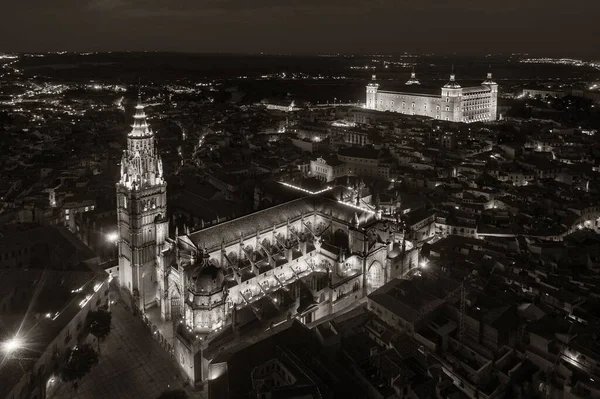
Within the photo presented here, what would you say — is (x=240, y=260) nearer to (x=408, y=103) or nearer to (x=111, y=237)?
(x=111, y=237)

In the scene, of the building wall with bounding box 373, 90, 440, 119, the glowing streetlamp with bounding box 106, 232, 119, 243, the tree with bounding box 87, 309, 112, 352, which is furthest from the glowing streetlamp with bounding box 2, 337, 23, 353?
the building wall with bounding box 373, 90, 440, 119

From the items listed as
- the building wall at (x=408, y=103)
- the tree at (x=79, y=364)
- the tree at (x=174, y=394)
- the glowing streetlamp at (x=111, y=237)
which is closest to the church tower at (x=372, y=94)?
the building wall at (x=408, y=103)

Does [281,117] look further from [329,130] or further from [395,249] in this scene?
[395,249]

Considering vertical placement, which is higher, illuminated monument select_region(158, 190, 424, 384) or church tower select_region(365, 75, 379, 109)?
church tower select_region(365, 75, 379, 109)

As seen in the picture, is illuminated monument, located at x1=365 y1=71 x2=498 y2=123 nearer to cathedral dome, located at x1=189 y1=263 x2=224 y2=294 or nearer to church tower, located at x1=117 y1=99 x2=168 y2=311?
church tower, located at x1=117 y1=99 x2=168 y2=311

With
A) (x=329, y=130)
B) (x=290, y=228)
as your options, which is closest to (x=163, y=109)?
(x=329, y=130)

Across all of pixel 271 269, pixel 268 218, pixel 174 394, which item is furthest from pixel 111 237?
pixel 174 394
